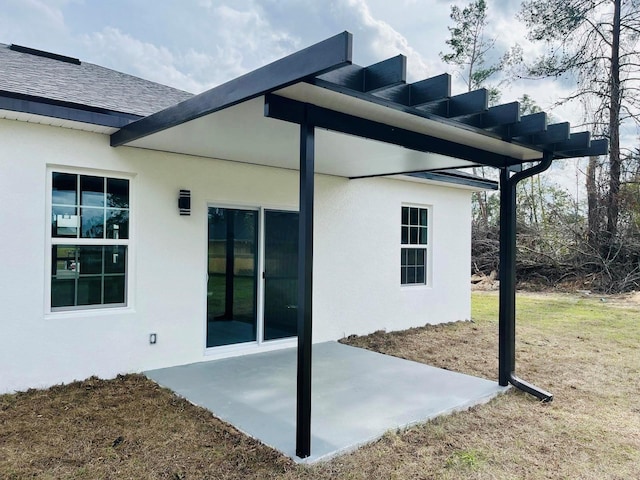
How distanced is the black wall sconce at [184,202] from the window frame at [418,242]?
4.57m

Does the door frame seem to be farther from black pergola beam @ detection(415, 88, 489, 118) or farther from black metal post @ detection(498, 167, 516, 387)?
black pergola beam @ detection(415, 88, 489, 118)

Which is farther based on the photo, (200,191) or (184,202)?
(200,191)

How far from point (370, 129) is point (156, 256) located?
131 inches

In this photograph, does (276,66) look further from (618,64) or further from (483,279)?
(618,64)

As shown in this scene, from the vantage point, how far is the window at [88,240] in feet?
17.1

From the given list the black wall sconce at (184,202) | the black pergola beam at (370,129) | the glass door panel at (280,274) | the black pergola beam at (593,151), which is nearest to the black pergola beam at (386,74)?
the black pergola beam at (370,129)

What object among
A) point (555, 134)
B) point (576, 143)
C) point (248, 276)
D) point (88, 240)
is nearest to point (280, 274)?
point (248, 276)

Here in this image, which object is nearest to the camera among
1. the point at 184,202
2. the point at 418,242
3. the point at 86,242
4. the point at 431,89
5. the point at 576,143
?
the point at 431,89

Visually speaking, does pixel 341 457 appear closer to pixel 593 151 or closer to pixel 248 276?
pixel 248 276

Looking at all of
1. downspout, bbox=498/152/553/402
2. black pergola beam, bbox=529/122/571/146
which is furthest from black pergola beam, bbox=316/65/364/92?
downspout, bbox=498/152/553/402

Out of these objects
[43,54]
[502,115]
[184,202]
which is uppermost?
[43,54]

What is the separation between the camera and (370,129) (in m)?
4.14

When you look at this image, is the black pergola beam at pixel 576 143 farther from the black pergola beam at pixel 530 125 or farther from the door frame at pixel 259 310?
the door frame at pixel 259 310

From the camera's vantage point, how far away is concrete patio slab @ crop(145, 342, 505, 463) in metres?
4.03
